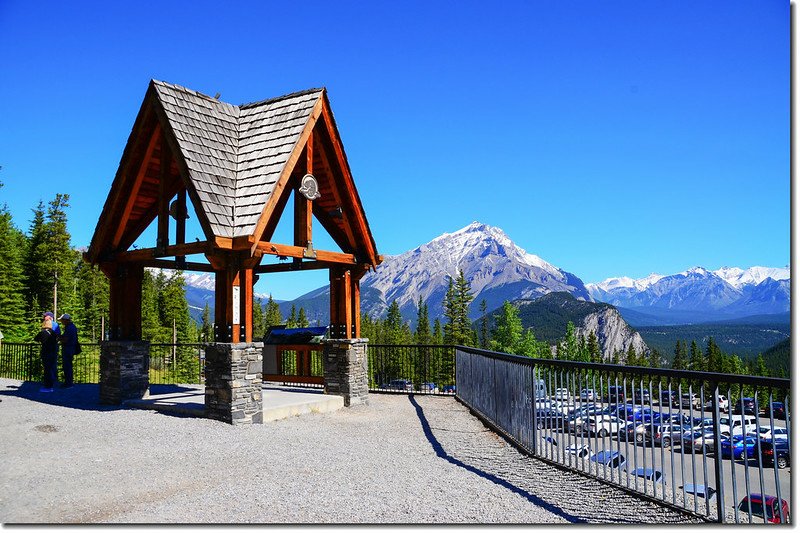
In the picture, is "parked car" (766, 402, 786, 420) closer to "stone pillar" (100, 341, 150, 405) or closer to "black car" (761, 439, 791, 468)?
"black car" (761, 439, 791, 468)

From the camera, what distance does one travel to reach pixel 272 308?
109 m

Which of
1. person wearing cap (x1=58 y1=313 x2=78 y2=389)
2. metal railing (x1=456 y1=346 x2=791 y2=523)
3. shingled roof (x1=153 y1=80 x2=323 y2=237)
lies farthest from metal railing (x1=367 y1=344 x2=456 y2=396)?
person wearing cap (x1=58 y1=313 x2=78 y2=389)

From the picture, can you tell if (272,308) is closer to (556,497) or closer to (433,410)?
(433,410)

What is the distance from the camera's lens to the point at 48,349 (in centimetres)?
1627

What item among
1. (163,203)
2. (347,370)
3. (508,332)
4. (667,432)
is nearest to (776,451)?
(667,432)

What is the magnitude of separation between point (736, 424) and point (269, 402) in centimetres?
1004

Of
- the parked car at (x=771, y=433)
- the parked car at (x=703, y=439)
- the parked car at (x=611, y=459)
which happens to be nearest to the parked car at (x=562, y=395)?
the parked car at (x=611, y=459)

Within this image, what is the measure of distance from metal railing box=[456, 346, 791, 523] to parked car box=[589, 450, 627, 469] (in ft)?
0.05

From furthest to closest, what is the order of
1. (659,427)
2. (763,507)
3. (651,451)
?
(651,451)
(659,427)
(763,507)

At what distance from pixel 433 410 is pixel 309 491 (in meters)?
7.41

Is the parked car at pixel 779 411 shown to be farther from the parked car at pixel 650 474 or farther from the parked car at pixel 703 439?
the parked car at pixel 650 474

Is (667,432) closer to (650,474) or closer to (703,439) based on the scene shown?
(650,474)

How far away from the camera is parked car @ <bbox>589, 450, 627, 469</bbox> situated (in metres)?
6.78

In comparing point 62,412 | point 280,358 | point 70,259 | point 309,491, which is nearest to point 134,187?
point 62,412
